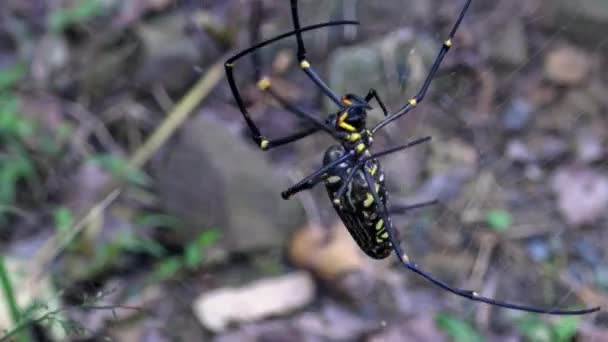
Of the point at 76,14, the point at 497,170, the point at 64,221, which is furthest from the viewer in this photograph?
the point at 76,14

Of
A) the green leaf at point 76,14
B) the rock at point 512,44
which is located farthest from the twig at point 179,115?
the rock at point 512,44

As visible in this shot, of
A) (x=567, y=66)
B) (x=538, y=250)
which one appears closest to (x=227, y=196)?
(x=538, y=250)

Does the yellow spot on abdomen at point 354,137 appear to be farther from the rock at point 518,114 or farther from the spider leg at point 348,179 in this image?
the rock at point 518,114

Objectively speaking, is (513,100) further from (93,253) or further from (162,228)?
(93,253)

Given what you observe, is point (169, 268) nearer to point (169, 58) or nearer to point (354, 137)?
point (169, 58)

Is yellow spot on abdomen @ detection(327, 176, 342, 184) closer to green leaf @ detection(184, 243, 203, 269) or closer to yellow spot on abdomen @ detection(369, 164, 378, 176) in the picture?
yellow spot on abdomen @ detection(369, 164, 378, 176)

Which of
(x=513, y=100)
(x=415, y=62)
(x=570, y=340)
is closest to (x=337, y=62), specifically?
(x=415, y=62)
